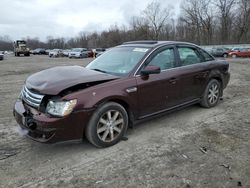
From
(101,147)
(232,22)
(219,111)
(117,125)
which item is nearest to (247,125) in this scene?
(219,111)

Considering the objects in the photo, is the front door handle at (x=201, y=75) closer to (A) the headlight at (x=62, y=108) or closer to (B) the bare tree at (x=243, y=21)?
(A) the headlight at (x=62, y=108)

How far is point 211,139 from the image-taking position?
3.96 metres

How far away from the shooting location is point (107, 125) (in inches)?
144

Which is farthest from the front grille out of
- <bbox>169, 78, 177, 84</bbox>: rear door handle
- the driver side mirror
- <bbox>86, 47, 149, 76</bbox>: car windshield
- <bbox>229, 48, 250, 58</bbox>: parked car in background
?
<bbox>229, 48, 250, 58</bbox>: parked car in background

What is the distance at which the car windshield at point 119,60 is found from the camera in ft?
13.7

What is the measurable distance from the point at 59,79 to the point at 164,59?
204cm

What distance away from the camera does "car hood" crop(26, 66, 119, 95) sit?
131 inches

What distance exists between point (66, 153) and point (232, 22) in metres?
63.0

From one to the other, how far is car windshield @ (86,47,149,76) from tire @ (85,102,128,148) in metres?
0.68

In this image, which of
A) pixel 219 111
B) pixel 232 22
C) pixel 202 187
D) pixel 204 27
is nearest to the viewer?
pixel 202 187

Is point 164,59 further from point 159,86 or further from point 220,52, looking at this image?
point 220,52

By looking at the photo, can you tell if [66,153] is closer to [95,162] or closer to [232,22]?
[95,162]

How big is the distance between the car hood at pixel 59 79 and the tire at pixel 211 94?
2548 millimetres

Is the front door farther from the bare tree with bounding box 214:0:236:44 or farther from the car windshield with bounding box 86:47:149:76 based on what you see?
the bare tree with bounding box 214:0:236:44
